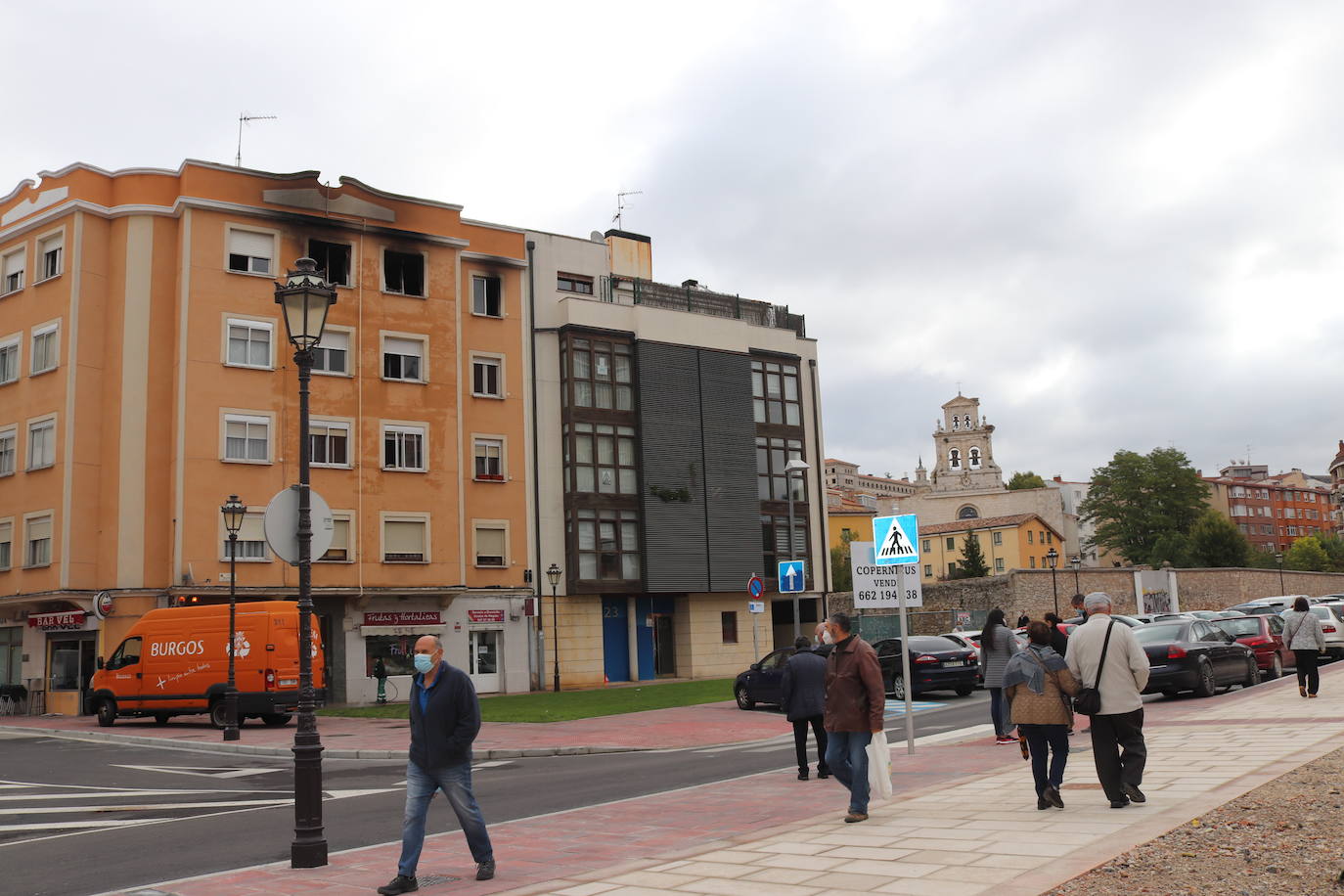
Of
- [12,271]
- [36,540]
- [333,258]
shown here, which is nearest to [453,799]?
[36,540]

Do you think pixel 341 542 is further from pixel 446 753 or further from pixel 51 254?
pixel 446 753

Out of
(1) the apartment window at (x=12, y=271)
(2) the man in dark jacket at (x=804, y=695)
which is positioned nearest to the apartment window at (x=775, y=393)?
(1) the apartment window at (x=12, y=271)

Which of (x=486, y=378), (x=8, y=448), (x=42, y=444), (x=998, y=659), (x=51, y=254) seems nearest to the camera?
(x=998, y=659)

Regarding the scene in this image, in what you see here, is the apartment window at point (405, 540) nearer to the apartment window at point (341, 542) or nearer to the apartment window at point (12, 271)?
the apartment window at point (341, 542)

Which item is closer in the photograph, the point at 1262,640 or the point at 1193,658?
the point at 1193,658

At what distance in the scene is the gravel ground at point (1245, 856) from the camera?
6.42 m

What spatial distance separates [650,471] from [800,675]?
3145 cm

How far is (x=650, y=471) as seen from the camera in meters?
44.9

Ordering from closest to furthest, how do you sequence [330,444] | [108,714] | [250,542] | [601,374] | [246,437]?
[108,714]
[250,542]
[246,437]
[330,444]
[601,374]

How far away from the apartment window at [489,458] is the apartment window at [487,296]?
4741 mm

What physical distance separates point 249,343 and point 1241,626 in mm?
28891

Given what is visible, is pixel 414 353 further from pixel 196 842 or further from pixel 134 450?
pixel 196 842

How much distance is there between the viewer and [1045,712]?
980 centimetres

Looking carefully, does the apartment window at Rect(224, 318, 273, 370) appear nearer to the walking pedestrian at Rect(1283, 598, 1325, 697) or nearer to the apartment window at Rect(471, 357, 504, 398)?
the apartment window at Rect(471, 357, 504, 398)
